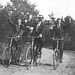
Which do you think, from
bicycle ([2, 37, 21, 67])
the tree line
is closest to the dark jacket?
bicycle ([2, 37, 21, 67])

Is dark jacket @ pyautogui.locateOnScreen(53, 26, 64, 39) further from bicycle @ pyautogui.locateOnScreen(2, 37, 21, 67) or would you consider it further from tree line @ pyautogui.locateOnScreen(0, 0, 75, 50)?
tree line @ pyautogui.locateOnScreen(0, 0, 75, 50)

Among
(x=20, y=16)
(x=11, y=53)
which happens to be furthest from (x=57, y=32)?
(x=20, y=16)

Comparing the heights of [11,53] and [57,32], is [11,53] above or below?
below

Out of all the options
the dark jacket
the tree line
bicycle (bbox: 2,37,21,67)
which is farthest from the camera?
the tree line

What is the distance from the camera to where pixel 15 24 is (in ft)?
34.4

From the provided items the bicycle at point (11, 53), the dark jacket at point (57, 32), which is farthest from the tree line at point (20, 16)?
the bicycle at point (11, 53)

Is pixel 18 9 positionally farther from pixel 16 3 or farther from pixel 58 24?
pixel 58 24

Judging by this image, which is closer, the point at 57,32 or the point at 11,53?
the point at 11,53

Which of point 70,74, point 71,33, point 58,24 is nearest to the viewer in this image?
point 70,74

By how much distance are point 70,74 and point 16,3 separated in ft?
90.5

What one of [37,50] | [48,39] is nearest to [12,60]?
[37,50]

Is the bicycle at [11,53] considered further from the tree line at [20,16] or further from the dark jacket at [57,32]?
the tree line at [20,16]

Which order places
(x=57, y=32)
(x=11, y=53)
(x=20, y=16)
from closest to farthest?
1. (x=11, y=53)
2. (x=57, y=32)
3. (x=20, y=16)

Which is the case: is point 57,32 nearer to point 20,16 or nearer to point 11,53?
point 11,53
